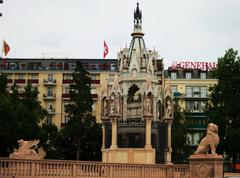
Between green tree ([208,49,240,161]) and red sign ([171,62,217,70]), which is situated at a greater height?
red sign ([171,62,217,70])

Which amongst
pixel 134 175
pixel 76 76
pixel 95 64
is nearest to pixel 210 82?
pixel 95 64

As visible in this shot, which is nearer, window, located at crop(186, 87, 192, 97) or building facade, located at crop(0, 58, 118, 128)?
building facade, located at crop(0, 58, 118, 128)

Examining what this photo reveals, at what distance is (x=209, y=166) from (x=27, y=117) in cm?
2840

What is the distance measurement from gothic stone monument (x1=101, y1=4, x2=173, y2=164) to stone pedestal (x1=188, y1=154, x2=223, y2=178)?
21.9ft

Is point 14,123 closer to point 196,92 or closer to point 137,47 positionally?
point 137,47

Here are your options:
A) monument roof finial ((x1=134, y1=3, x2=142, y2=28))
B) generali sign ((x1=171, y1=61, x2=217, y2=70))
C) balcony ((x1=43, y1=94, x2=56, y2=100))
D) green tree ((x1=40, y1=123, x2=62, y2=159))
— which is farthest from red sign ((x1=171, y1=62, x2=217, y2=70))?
monument roof finial ((x1=134, y1=3, x2=142, y2=28))

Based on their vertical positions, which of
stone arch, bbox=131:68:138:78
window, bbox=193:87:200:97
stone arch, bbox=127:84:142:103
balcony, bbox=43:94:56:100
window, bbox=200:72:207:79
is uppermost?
window, bbox=200:72:207:79

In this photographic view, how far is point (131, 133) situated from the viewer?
36.0 meters

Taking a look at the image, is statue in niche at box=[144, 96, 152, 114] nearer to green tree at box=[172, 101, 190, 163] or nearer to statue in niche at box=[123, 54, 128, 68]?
statue in niche at box=[123, 54, 128, 68]

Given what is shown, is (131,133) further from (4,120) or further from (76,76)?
(76,76)

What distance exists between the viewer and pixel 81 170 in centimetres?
2611

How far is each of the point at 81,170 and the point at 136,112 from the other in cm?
1144

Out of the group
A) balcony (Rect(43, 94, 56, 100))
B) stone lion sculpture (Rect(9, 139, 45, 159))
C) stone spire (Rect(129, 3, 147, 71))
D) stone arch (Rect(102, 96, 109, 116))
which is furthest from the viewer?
balcony (Rect(43, 94, 56, 100))

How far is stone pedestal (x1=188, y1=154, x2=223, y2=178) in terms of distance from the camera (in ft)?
88.1
